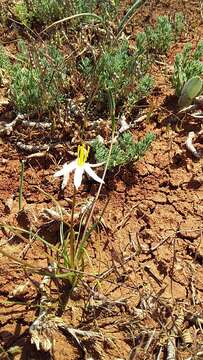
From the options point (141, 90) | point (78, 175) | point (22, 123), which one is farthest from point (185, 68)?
point (78, 175)

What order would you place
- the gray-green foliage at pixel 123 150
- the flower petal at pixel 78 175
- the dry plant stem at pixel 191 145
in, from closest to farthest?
the flower petal at pixel 78 175
the gray-green foliage at pixel 123 150
the dry plant stem at pixel 191 145

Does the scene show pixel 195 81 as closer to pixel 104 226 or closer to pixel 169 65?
pixel 169 65

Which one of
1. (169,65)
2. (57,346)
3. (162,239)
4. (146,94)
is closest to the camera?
(57,346)

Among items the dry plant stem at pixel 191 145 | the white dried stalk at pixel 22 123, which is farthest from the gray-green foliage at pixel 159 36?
the white dried stalk at pixel 22 123

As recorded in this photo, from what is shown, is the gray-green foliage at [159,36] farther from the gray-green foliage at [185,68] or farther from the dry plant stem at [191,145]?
the dry plant stem at [191,145]

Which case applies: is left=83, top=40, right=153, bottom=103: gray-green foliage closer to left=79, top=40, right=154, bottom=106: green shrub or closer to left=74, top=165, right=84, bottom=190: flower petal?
left=79, top=40, right=154, bottom=106: green shrub

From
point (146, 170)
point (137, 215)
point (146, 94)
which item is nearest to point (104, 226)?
point (137, 215)

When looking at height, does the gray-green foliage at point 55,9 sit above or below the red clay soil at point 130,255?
above
